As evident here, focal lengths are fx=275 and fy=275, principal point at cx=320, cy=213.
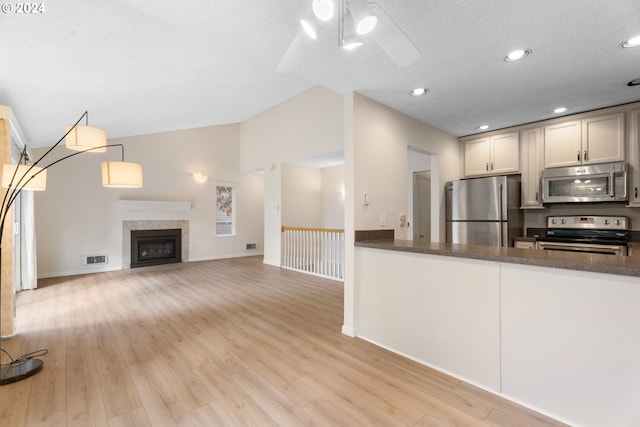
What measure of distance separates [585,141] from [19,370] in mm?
6000

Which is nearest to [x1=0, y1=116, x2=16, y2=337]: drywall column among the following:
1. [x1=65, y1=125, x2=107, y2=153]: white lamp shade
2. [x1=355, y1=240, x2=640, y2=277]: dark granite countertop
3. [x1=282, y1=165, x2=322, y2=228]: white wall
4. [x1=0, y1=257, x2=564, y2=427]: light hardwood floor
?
[x1=0, y1=257, x2=564, y2=427]: light hardwood floor

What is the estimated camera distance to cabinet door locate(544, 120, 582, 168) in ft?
11.0

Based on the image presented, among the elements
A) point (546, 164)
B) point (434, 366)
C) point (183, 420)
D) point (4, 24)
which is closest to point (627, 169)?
point (546, 164)

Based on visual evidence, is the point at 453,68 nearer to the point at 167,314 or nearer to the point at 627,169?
the point at 627,169

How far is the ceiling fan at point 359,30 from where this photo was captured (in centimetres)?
117

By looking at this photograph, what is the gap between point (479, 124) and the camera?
11.9 ft

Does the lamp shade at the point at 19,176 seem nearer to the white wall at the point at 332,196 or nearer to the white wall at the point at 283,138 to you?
the white wall at the point at 283,138

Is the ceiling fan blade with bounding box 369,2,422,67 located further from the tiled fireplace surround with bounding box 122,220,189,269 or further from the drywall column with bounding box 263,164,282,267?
the tiled fireplace surround with bounding box 122,220,189,269

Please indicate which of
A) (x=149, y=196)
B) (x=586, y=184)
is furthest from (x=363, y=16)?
(x=149, y=196)

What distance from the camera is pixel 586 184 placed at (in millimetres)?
3309

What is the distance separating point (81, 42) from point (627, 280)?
3932mm

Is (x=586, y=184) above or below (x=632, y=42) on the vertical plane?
below

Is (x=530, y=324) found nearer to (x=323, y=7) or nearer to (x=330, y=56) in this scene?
(x=323, y=7)

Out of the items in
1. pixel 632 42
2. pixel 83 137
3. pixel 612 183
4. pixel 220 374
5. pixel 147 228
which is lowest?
pixel 220 374
